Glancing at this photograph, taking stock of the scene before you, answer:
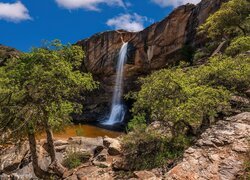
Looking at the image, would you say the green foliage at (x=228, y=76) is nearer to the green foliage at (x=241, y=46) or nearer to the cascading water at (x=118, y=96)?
the green foliage at (x=241, y=46)

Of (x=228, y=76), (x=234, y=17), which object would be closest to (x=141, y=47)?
(x=234, y=17)

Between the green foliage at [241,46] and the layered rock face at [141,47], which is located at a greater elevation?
the layered rock face at [141,47]

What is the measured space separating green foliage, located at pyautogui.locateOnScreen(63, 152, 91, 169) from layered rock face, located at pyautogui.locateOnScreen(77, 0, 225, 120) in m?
25.8

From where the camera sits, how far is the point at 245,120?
1094 cm

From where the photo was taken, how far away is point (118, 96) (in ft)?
144

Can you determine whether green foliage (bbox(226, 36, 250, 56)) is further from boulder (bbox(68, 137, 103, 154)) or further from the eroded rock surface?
boulder (bbox(68, 137, 103, 154))

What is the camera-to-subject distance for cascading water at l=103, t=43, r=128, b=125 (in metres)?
41.9

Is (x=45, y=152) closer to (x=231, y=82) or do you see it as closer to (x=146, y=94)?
(x=146, y=94)

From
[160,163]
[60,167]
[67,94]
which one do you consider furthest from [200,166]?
[60,167]

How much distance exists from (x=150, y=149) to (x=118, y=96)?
3209 cm

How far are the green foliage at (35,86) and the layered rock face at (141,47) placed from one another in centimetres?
2760

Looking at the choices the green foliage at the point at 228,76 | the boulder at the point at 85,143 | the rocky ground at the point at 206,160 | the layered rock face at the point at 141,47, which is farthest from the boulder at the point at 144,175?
the layered rock face at the point at 141,47

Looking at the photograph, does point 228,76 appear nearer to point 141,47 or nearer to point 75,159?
point 75,159

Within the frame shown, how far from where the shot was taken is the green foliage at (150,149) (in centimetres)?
1105
